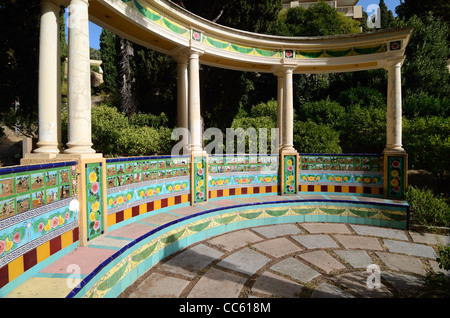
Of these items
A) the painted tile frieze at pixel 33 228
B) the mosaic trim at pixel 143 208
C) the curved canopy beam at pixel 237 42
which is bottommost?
the mosaic trim at pixel 143 208

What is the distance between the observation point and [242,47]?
742 cm

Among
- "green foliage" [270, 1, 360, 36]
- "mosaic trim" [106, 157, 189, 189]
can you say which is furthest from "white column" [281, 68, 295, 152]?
"green foliage" [270, 1, 360, 36]

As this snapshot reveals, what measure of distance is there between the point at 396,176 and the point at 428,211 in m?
1.26

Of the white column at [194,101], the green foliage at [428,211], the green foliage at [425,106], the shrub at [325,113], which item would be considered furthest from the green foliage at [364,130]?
the white column at [194,101]

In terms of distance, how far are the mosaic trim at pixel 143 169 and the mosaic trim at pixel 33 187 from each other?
2.69ft

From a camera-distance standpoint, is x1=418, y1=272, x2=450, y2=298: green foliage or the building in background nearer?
x1=418, y1=272, x2=450, y2=298: green foliage

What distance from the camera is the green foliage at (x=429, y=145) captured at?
325 inches

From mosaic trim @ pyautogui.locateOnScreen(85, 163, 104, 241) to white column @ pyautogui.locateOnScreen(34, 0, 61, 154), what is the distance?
864mm

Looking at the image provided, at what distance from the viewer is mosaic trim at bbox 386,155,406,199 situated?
7.02 meters

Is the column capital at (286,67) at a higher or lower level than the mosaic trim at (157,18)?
lower

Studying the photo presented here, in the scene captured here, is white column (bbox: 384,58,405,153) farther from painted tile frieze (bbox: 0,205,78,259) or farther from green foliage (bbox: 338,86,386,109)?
green foliage (bbox: 338,86,386,109)

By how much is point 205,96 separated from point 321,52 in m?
6.37

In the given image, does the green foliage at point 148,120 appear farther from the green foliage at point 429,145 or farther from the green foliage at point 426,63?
the green foliage at point 426,63

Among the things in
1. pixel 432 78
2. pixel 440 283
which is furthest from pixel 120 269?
pixel 432 78
